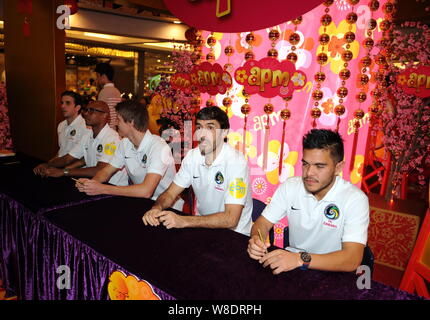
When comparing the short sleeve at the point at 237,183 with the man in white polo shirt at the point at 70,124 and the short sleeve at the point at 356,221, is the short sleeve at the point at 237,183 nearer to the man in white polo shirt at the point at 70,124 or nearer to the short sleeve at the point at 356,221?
the short sleeve at the point at 356,221

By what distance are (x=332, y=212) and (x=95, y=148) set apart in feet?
7.57

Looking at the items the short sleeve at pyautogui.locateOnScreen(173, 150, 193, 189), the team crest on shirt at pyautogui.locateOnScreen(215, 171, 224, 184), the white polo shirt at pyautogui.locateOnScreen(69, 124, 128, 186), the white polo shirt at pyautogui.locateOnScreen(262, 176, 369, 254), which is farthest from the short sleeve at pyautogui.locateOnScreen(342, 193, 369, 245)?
the white polo shirt at pyautogui.locateOnScreen(69, 124, 128, 186)

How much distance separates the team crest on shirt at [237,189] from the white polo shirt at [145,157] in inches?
26.0

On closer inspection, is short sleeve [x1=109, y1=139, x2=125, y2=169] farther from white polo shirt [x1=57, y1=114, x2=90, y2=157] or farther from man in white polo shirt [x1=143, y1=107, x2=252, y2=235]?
white polo shirt [x1=57, y1=114, x2=90, y2=157]

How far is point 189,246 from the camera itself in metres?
1.47

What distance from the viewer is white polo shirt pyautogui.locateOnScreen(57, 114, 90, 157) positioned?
11.5 ft

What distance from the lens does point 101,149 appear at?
10.1 ft

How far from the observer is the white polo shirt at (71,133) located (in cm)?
351

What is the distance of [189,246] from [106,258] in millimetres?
344

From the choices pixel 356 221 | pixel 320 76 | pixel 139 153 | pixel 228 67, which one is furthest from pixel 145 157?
pixel 356 221

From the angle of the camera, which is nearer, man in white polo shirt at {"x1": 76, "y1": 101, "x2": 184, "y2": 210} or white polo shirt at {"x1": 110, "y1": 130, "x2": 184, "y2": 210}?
man in white polo shirt at {"x1": 76, "y1": 101, "x2": 184, "y2": 210}

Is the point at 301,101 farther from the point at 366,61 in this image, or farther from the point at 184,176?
the point at 184,176

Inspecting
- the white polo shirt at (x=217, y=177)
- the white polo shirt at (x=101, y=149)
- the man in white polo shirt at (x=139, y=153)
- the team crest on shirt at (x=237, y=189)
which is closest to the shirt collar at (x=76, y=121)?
the white polo shirt at (x=101, y=149)

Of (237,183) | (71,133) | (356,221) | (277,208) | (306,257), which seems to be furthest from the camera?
(71,133)
